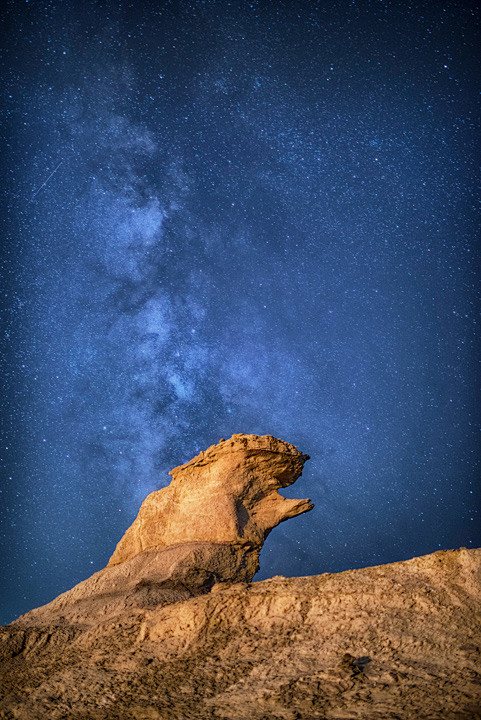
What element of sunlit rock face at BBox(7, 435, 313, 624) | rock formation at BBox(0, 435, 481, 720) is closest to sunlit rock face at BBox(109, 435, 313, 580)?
sunlit rock face at BBox(7, 435, 313, 624)

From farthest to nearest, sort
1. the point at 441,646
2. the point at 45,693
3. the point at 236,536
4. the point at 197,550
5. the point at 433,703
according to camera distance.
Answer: the point at 236,536 < the point at 197,550 < the point at 45,693 < the point at 441,646 < the point at 433,703

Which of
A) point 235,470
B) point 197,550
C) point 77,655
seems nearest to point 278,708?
point 77,655

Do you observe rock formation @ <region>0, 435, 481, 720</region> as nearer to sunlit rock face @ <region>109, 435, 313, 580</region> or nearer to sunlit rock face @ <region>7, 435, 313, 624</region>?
sunlit rock face @ <region>7, 435, 313, 624</region>

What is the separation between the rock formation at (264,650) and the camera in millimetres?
3424

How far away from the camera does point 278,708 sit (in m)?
3.40

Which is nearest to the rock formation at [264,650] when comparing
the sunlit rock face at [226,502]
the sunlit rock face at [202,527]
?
the sunlit rock face at [202,527]

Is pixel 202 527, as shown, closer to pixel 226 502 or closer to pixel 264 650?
pixel 226 502

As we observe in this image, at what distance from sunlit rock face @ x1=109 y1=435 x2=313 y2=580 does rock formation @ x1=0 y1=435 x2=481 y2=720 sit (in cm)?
161

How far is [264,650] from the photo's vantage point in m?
4.56

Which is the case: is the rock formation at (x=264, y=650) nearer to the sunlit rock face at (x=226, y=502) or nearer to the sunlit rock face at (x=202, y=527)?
the sunlit rock face at (x=202, y=527)

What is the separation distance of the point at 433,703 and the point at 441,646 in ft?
3.66

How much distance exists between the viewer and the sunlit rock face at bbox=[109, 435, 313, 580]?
9672 mm

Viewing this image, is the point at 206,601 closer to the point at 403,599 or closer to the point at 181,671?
the point at 181,671

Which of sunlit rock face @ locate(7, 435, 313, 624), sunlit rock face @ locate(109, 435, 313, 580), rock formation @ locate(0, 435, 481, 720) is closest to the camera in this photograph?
rock formation @ locate(0, 435, 481, 720)
